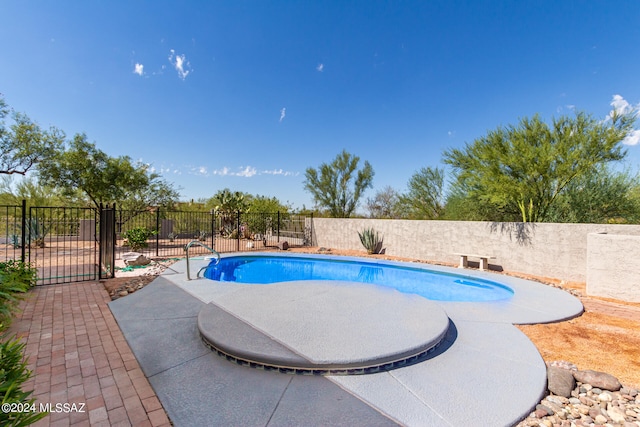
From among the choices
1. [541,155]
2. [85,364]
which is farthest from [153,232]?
[541,155]

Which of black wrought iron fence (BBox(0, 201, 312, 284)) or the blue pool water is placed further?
black wrought iron fence (BBox(0, 201, 312, 284))

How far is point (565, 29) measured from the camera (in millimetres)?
9297

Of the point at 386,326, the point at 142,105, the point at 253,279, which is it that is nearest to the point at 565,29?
the point at 386,326

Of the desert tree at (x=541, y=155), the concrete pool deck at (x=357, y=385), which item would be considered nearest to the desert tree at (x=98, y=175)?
the concrete pool deck at (x=357, y=385)

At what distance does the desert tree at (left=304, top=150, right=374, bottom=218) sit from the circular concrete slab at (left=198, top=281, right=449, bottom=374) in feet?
50.9

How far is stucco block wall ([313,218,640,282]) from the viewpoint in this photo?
26.3 feet

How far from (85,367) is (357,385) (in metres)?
3.02

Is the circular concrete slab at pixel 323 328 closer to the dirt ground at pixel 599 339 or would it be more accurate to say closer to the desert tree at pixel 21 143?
the dirt ground at pixel 599 339

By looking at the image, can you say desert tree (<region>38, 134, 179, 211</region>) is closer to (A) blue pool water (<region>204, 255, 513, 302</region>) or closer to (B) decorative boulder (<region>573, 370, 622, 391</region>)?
(A) blue pool water (<region>204, 255, 513, 302</region>)

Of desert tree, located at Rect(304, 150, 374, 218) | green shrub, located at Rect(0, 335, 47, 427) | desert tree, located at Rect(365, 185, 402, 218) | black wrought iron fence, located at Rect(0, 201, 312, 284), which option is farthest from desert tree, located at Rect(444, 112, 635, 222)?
desert tree, located at Rect(365, 185, 402, 218)

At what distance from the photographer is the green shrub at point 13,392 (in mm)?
1195

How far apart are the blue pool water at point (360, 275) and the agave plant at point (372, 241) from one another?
232 centimetres

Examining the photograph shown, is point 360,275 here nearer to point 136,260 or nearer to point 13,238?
point 136,260

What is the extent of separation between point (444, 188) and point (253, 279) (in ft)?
41.0
